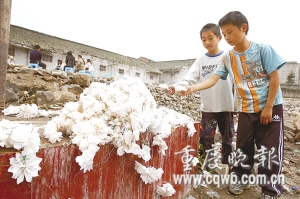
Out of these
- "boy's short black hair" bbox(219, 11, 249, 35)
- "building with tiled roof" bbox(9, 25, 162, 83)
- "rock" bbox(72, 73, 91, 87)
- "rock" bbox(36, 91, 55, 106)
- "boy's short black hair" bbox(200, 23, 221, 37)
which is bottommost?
"rock" bbox(36, 91, 55, 106)

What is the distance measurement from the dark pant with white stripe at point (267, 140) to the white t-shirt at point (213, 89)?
37 cm

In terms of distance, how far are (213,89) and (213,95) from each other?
3.2 inches

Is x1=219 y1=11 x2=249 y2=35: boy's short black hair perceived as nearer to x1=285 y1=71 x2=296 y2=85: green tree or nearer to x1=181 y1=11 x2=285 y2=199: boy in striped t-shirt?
x1=181 y1=11 x2=285 y2=199: boy in striped t-shirt

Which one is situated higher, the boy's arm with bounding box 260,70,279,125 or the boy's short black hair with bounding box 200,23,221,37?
the boy's short black hair with bounding box 200,23,221,37

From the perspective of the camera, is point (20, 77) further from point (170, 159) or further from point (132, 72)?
point (132, 72)

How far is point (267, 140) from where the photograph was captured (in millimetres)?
2162

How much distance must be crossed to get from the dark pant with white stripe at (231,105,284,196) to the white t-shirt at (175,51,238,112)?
37 centimetres

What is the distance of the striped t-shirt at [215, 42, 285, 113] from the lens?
2.09 metres

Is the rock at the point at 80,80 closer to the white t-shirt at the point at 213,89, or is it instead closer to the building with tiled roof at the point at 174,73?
the white t-shirt at the point at 213,89

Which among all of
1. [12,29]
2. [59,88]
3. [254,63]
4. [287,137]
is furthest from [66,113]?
[12,29]

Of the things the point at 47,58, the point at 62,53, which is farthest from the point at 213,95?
the point at 47,58

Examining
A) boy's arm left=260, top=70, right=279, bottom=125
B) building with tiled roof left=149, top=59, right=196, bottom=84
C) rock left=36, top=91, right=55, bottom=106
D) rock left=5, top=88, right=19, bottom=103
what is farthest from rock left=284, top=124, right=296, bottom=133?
building with tiled roof left=149, top=59, right=196, bottom=84

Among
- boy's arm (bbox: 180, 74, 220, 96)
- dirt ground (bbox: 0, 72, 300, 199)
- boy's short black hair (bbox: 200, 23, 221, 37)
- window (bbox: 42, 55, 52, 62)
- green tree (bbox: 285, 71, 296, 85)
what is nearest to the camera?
boy's arm (bbox: 180, 74, 220, 96)

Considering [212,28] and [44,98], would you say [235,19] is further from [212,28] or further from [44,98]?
[44,98]
